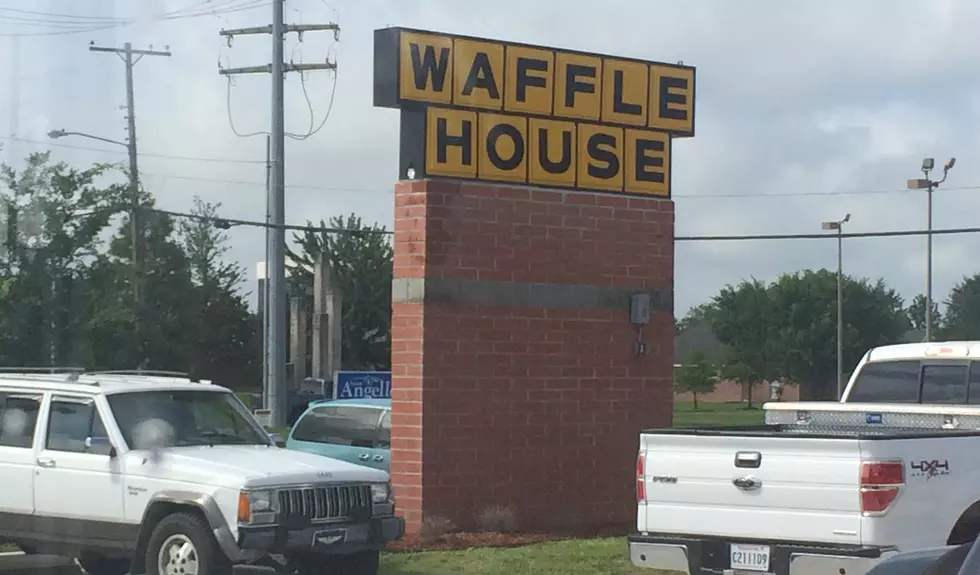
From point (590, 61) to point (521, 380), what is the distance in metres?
3.63

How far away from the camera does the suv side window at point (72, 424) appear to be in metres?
11.3

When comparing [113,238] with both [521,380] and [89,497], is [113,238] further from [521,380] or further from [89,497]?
[89,497]

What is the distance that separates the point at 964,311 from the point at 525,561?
7520 cm

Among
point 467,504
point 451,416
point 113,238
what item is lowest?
point 467,504

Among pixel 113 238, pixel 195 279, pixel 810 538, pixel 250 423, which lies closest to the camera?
pixel 810 538

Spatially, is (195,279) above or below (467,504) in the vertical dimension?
above

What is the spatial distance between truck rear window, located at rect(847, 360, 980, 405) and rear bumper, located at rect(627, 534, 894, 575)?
435 cm

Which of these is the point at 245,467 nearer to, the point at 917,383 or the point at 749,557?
the point at 749,557

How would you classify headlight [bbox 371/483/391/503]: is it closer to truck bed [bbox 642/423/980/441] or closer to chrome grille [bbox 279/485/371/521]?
chrome grille [bbox 279/485/371/521]

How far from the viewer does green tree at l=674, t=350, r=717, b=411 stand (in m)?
78.1

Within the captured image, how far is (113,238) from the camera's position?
98.7ft

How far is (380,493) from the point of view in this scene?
36.9ft

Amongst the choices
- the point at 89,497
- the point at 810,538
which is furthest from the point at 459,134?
the point at 810,538

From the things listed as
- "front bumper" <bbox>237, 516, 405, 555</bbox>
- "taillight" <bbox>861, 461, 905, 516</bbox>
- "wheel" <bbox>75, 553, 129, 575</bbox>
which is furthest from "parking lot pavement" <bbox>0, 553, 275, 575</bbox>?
"taillight" <bbox>861, 461, 905, 516</bbox>
